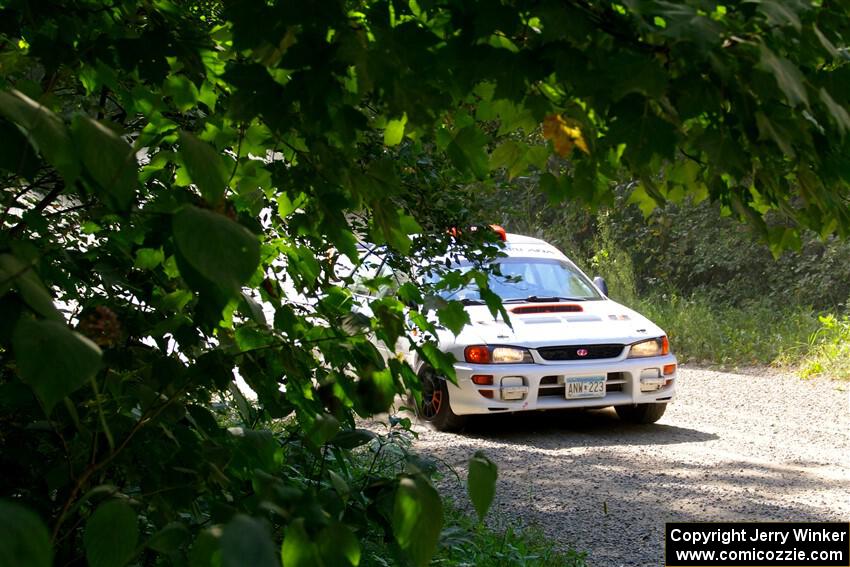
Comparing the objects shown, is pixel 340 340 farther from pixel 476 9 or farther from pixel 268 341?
pixel 476 9

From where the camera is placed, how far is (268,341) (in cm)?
278

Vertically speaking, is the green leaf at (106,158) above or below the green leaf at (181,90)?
below

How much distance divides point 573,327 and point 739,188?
7.62 meters

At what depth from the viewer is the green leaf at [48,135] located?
1183 millimetres

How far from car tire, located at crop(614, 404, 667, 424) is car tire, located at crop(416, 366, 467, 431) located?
174 cm

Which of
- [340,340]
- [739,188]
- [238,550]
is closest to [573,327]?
[340,340]

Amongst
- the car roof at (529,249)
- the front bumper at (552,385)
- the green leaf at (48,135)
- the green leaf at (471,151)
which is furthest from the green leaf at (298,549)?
the car roof at (529,249)

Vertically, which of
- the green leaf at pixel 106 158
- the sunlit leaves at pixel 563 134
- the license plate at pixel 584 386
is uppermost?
the sunlit leaves at pixel 563 134

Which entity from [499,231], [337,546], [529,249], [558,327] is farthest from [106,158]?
[529,249]

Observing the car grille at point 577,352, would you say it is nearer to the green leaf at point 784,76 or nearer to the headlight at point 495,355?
the headlight at point 495,355

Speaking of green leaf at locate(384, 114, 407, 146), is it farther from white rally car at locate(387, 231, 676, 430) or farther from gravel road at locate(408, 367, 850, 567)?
white rally car at locate(387, 231, 676, 430)

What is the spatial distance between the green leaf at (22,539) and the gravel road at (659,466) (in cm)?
527

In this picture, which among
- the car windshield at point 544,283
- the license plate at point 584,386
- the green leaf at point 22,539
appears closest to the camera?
the green leaf at point 22,539

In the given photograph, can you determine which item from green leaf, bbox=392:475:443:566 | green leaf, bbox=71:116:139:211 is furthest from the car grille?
green leaf, bbox=71:116:139:211
